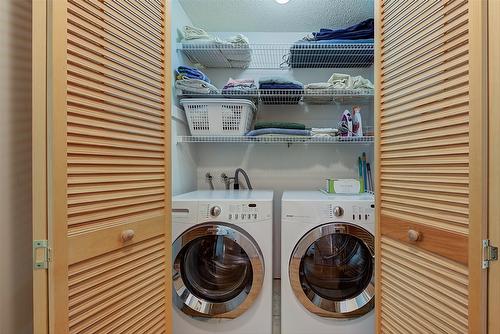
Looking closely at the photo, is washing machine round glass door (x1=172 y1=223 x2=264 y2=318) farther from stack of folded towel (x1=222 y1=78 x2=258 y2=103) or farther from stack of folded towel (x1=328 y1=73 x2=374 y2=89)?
stack of folded towel (x1=328 y1=73 x2=374 y2=89)

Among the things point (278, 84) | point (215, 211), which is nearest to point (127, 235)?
point (215, 211)

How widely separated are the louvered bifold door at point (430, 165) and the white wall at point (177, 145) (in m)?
1.37

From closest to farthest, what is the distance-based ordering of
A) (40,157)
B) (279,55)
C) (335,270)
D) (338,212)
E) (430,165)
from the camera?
1. (40,157)
2. (430,165)
3. (338,212)
4. (335,270)
5. (279,55)

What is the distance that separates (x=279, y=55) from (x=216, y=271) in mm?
1838

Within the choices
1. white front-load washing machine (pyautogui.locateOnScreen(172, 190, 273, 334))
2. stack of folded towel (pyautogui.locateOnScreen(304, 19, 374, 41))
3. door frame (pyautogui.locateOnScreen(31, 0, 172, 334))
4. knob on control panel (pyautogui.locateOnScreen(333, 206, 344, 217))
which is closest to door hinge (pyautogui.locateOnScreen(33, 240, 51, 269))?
door frame (pyautogui.locateOnScreen(31, 0, 172, 334))

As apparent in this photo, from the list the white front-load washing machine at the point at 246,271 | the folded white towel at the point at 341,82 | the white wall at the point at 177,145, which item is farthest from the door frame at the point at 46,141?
the folded white towel at the point at 341,82

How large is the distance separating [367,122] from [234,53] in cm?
131

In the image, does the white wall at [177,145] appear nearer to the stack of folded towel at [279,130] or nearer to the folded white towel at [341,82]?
the stack of folded towel at [279,130]

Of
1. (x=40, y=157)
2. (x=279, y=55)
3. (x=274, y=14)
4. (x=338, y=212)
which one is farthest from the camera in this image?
(x=279, y=55)

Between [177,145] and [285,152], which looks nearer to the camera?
[177,145]

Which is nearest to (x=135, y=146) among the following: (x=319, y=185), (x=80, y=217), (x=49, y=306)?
(x=80, y=217)

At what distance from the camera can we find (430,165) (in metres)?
0.96

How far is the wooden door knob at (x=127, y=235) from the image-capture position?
1023 mm

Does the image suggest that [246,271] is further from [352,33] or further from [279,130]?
[352,33]
